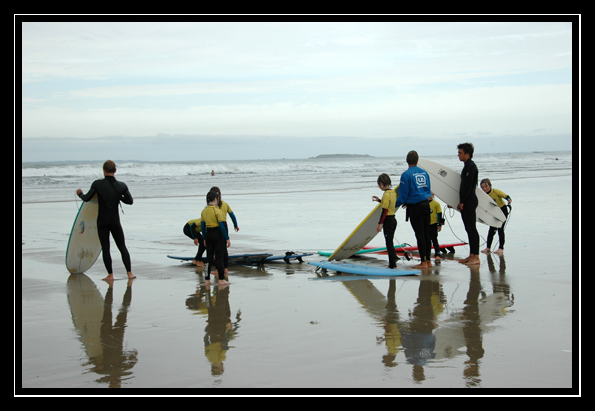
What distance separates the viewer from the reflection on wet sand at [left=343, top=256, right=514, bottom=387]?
4.05 meters

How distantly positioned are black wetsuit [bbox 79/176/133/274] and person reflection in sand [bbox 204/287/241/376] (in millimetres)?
1881

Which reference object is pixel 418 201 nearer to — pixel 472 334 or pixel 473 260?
pixel 473 260

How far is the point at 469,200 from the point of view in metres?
8.12

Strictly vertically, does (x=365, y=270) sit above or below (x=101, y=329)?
above

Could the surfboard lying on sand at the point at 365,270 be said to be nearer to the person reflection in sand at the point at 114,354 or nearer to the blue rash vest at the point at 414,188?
the blue rash vest at the point at 414,188

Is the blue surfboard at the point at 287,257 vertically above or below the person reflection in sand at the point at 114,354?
above

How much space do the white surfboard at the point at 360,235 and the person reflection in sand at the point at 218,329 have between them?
245cm

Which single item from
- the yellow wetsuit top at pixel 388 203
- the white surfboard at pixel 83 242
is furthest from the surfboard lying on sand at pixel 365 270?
the white surfboard at pixel 83 242

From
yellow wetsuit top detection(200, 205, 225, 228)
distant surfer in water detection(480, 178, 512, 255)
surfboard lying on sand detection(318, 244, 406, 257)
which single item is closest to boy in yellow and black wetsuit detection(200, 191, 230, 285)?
yellow wetsuit top detection(200, 205, 225, 228)

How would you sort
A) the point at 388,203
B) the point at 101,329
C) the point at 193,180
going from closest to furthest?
1. the point at 101,329
2. the point at 388,203
3. the point at 193,180

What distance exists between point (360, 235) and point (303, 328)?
365cm

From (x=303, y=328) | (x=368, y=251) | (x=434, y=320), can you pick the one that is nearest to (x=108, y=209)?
(x=303, y=328)

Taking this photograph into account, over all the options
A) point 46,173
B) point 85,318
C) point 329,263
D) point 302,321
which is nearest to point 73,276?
point 85,318

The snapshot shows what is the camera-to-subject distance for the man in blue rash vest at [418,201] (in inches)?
306
